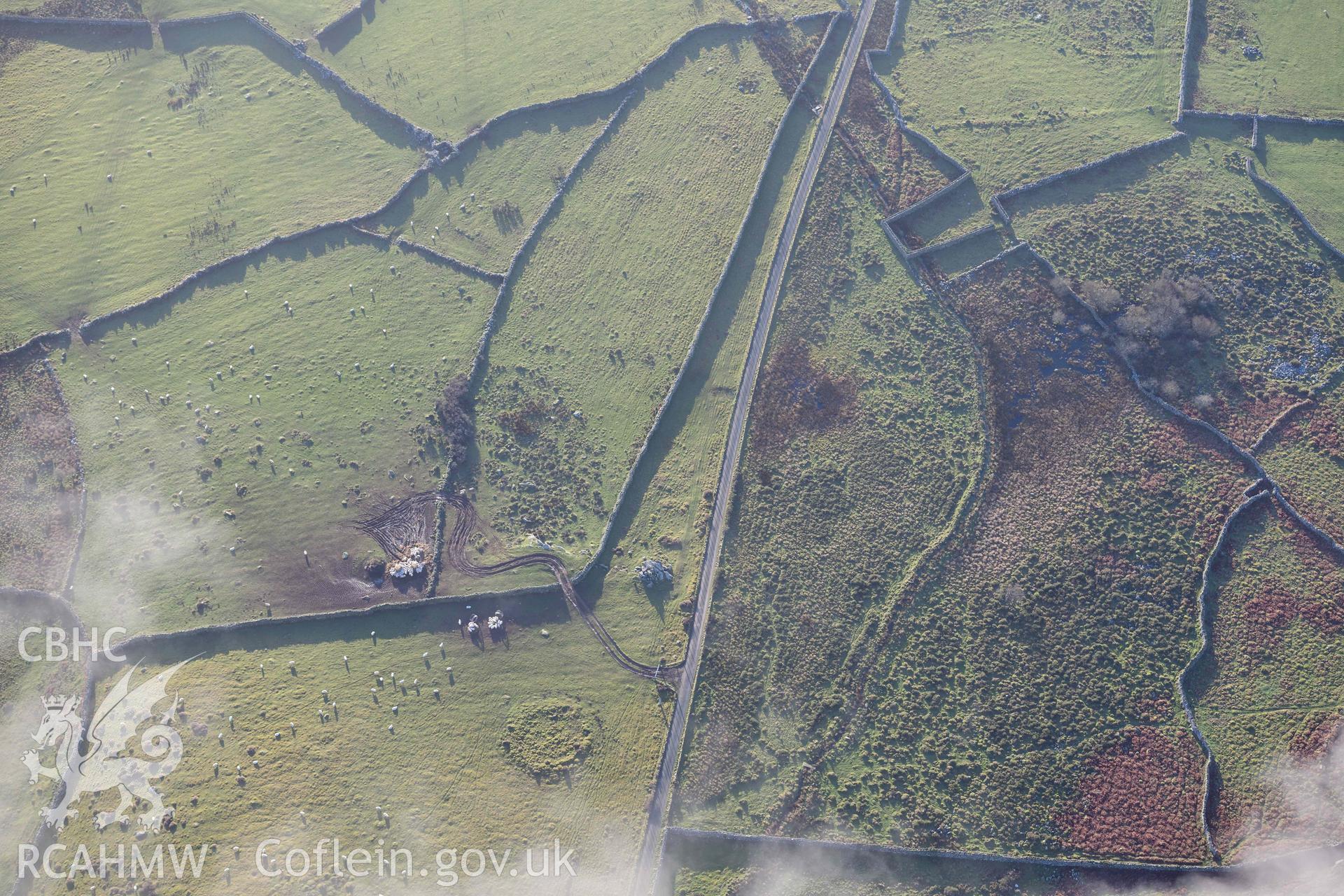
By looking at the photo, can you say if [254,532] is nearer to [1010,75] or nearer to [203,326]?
[203,326]

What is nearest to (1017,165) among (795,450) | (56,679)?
(795,450)

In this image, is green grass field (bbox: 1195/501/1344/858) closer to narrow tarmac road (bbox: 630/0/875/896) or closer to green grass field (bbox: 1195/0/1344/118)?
narrow tarmac road (bbox: 630/0/875/896)

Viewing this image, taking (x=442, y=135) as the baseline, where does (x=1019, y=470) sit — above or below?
below

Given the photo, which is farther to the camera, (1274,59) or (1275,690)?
(1274,59)

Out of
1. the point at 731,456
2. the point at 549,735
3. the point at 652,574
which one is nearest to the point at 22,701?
the point at 549,735

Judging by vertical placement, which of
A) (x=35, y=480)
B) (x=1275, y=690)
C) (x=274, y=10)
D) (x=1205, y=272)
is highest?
(x=274, y=10)

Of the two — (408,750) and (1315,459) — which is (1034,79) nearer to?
(1315,459)

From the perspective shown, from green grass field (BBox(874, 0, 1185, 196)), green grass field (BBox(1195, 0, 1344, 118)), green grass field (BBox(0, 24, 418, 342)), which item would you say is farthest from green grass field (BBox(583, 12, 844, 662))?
green grass field (BBox(1195, 0, 1344, 118))
